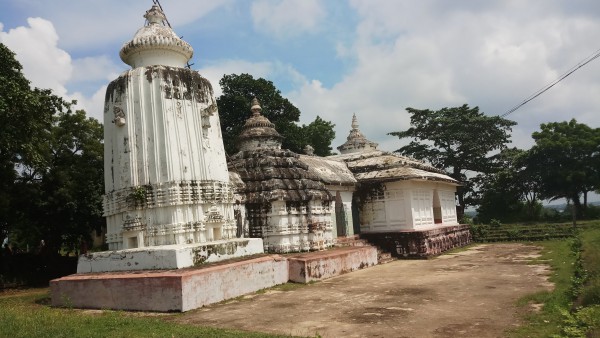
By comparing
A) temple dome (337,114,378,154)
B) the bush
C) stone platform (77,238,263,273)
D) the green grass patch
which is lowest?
the bush

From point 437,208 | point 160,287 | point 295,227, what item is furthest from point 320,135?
point 160,287

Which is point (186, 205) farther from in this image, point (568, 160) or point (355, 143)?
point (568, 160)

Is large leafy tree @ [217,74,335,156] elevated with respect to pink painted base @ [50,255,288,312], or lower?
elevated

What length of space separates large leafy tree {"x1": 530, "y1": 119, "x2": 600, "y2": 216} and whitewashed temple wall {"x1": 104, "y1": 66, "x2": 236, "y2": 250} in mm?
30057

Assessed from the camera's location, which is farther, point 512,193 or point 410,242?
point 512,193

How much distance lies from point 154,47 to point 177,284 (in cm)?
754

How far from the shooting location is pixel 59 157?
21.3 m

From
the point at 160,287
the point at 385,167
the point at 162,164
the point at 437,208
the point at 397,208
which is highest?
the point at 385,167

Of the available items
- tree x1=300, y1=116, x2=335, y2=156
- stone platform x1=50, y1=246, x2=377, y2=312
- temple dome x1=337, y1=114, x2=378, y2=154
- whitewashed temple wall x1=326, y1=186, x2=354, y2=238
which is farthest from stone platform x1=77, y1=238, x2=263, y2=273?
tree x1=300, y1=116, x2=335, y2=156

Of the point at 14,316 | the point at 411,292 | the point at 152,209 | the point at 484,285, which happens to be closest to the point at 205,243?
the point at 152,209

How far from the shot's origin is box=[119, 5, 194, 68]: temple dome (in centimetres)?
1440

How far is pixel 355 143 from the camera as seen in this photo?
1201 inches

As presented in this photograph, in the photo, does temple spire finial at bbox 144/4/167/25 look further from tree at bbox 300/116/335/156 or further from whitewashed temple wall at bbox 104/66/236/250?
tree at bbox 300/116/335/156

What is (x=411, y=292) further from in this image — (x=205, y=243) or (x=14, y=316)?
(x=14, y=316)
